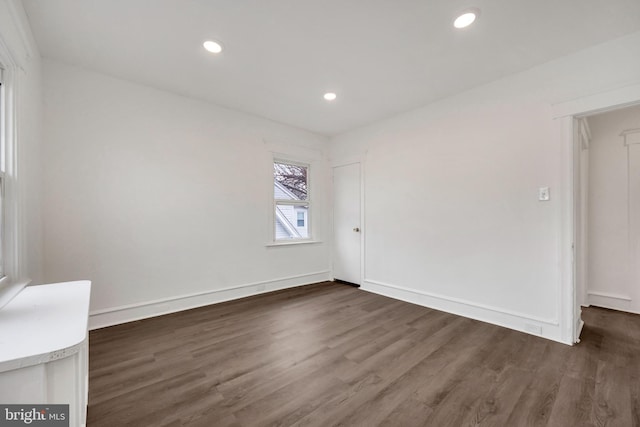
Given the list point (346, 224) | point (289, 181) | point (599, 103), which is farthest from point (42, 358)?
point (346, 224)

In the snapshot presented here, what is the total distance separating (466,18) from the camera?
1.98 metres

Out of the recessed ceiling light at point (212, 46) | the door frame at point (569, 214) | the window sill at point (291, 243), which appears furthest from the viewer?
the window sill at point (291, 243)

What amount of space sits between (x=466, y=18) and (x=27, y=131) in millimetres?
3458

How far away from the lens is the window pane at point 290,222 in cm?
430

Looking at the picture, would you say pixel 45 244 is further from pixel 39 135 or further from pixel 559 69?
pixel 559 69

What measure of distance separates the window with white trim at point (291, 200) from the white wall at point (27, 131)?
256 cm

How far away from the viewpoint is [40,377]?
2.88ft

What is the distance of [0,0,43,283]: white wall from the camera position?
1.73 metres

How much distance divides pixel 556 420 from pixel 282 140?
4.08 metres

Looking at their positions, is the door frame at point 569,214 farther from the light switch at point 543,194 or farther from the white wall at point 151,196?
the white wall at point 151,196

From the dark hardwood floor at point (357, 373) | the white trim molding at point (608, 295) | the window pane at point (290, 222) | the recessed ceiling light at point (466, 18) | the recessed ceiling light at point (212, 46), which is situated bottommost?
the dark hardwood floor at point (357, 373)

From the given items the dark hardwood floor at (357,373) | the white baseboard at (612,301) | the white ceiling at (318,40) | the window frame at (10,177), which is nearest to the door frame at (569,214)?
the dark hardwood floor at (357,373)

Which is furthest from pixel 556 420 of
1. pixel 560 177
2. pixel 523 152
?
pixel 523 152

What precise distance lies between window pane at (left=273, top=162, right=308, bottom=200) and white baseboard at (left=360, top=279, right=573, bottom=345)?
195cm
